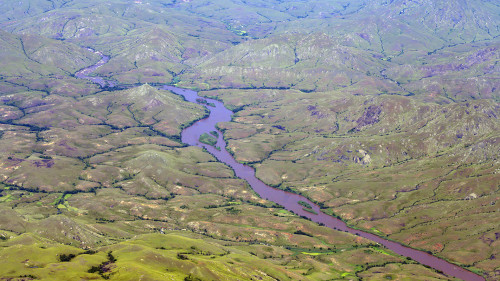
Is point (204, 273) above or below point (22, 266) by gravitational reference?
above

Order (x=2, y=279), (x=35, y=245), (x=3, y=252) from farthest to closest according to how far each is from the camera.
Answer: (x=35, y=245) → (x=3, y=252) → (x=2, y=279)

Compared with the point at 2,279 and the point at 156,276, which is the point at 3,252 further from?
the point at 156,276

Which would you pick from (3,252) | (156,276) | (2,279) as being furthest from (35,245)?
(156,276)

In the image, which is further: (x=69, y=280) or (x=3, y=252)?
(x=3, y=252)

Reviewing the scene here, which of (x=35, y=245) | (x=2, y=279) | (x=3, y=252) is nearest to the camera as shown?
(x=2, y=279)

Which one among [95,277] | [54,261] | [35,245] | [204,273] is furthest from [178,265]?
[35,245]

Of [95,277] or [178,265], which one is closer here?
[95,277]

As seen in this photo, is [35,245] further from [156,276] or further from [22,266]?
[156,276]

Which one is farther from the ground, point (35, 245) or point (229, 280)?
point (229, 280)

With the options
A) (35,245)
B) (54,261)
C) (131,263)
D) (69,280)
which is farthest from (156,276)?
(35,245)
